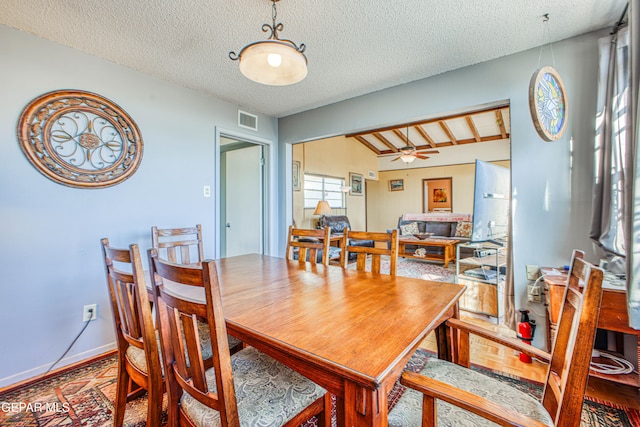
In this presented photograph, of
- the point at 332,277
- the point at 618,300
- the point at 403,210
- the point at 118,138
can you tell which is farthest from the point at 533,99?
the point at 403,210

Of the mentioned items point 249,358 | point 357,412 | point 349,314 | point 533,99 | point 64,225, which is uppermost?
point 533,99

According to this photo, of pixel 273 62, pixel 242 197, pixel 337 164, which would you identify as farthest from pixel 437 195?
pixel 273 62

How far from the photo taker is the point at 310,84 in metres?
2.84

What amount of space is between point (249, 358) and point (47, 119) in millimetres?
2222

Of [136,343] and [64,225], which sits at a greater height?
[64,225]

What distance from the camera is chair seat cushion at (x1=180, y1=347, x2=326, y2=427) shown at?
94 cm

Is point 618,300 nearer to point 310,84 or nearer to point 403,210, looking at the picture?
point 310,84

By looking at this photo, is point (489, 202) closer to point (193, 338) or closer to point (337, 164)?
point (193, 338)

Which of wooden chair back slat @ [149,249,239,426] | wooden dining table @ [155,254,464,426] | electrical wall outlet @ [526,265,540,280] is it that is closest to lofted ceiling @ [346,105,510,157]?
electrical wall outlet @ [526,265,540,280]

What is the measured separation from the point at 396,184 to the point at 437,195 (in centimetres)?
138

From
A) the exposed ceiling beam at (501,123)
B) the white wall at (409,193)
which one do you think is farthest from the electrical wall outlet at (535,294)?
the white wall at (409,193)

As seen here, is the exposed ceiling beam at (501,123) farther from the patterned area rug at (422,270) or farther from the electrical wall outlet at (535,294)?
the electrical wall outlet at (535,294)

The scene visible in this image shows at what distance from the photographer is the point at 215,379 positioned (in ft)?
2.80

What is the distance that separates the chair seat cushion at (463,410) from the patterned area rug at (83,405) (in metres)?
0.66
